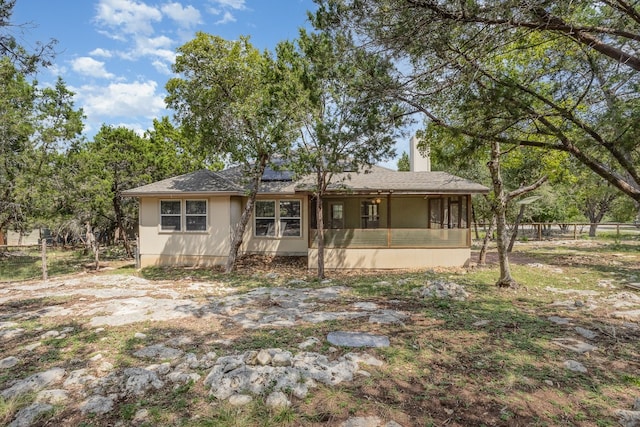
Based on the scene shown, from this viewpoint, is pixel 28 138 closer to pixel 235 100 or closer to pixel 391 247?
pixel 235 100

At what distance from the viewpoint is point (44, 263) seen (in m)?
10.1

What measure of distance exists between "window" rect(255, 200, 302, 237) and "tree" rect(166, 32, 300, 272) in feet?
7.11

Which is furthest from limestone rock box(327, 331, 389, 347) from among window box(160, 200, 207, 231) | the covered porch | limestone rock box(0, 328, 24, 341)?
window box(160, 200, 207, 231)

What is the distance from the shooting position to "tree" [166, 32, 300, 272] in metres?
9.09

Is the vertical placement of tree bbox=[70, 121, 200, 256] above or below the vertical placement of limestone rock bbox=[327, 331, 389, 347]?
above

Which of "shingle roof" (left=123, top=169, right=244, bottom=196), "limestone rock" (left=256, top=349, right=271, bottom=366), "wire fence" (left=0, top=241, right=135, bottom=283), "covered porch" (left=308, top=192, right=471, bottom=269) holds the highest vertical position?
"shingle roof" (left=123, top=169, right=244, bottom=196)

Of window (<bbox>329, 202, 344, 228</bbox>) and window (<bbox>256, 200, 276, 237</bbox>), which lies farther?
window (<bbox>329, 202, 344, 228</bbox>)

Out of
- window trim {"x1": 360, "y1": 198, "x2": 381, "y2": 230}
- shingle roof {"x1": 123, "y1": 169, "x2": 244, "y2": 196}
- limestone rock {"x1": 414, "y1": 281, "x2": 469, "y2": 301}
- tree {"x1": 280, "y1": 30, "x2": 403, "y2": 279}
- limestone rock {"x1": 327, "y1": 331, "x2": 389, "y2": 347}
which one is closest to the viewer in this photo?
limestone rock {"x1": 327, "y1": 331, "x2": 389, "y2": 347}

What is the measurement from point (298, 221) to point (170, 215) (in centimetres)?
475

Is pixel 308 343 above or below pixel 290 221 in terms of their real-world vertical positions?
below

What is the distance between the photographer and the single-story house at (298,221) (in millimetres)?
11523

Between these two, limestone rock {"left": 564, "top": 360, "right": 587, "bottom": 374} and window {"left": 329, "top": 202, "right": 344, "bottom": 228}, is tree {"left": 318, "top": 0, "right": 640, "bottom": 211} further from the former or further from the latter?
window {"left": 329, "top": 202, "right": 344, "bottom": 228}

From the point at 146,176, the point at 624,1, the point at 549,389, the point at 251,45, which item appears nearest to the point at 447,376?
the point at 549,389

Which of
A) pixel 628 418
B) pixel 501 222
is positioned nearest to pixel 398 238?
pixel 501 222
